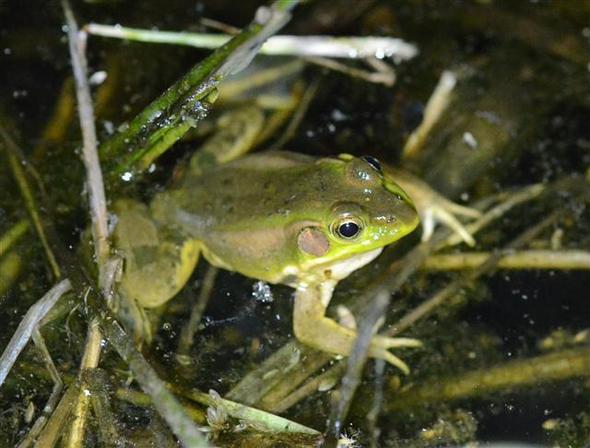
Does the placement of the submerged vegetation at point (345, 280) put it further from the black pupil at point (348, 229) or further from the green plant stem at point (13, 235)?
the black pupil at point (348, 229)

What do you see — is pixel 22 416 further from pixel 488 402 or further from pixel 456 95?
pixel 456 95

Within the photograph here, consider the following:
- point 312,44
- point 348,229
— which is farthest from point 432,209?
point 312,44

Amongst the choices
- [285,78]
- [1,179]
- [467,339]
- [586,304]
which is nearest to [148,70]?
[285,78]

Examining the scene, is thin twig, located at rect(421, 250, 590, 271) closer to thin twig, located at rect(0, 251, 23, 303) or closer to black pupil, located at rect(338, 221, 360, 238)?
black pupil, located at rect(338, 221, 360, 238)

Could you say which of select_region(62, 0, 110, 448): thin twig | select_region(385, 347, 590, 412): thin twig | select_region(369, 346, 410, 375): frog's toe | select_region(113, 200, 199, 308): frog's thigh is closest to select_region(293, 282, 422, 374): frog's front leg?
select_region(369, 346, 410, 375): frog's toe

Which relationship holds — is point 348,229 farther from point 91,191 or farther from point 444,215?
point 91,191

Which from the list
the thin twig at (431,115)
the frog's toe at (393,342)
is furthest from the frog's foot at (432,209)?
the frog's toe at (393,342)
